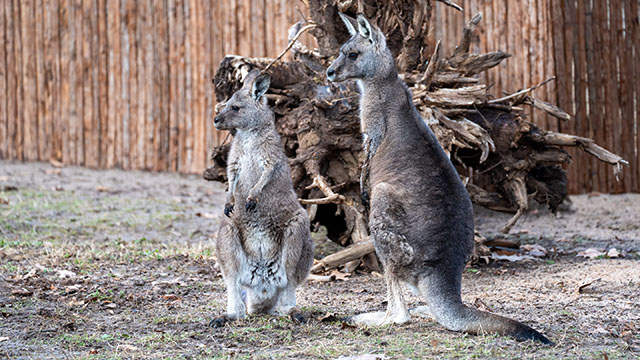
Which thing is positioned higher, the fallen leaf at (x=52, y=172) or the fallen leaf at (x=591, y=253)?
the fallen leaf at (x=52, y=172)

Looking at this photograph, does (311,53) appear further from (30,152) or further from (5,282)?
(30,152)

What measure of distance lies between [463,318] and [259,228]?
1.68 meters

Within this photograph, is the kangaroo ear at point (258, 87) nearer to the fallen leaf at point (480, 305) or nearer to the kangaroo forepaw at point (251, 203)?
the kangaroo forepaw at point (251, 203)

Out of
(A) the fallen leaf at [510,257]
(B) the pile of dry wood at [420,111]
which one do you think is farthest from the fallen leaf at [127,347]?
(A) the fallen leaf at [510,257]

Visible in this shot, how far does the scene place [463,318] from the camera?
461cm

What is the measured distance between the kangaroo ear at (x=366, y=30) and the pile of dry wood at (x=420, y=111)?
61.5 inches

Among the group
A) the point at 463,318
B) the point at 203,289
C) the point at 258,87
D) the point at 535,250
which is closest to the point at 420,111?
the point at 535,250

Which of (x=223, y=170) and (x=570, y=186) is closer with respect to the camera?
(x=223, y=170)

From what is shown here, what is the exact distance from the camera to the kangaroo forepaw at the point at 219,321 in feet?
16.9

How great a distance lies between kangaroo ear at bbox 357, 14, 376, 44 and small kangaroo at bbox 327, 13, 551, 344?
2.41 ft

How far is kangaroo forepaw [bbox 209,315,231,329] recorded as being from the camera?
516cm

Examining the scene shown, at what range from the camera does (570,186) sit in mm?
11516

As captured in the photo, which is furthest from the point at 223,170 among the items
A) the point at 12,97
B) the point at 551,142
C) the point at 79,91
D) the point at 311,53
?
the point at 12,97

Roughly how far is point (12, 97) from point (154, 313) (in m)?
10.0
